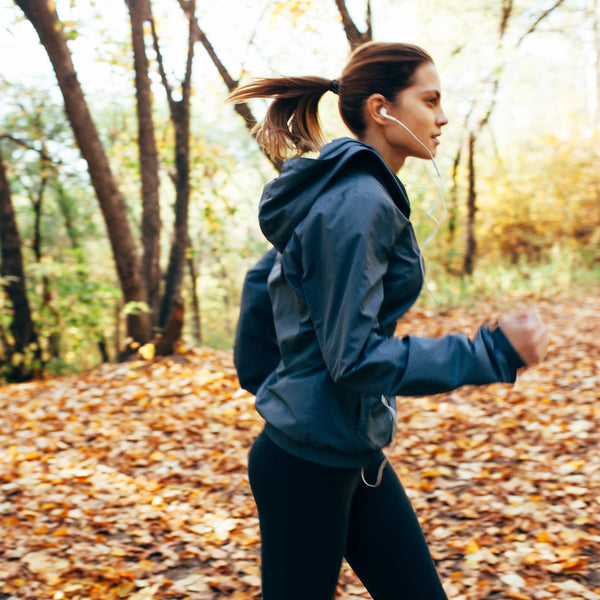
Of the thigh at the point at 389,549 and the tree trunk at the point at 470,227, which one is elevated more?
the tree trunk at the point at 470,227

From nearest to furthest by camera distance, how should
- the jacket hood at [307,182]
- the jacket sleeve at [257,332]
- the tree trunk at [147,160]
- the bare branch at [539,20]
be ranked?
1. the jacket hood at [307,182]
2. the jacket sleeve at [257,332]
3. the tree trunk at [147,160]
4. the bare branch at [539,20]

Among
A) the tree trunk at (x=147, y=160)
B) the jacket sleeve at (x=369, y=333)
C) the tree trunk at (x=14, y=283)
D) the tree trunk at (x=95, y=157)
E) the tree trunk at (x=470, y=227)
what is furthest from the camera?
the tree trunk at (x=470, y=227)

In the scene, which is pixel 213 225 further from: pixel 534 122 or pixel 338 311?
pixel 534 122

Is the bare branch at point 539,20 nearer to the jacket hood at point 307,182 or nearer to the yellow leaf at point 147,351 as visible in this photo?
the yellow leaf at point 147,351

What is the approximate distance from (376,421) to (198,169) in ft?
30.7

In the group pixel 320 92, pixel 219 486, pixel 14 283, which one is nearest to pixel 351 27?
pixel 219 486

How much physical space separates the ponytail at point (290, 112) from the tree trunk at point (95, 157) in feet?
16.9

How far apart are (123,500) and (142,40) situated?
5.75 metres

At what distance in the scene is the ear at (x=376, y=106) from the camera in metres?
1.66

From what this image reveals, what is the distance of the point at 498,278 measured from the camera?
495 inches

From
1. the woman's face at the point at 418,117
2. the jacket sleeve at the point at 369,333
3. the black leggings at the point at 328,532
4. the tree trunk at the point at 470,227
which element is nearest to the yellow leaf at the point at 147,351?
the black leggings at the point at 328,532

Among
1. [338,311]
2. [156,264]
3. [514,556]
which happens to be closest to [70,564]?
[514,556]

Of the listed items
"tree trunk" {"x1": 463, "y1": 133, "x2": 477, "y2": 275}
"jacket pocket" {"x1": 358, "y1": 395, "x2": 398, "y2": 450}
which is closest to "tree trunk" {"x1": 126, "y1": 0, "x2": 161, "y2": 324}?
"jacket pocket" {"x1": 358, "y1": 395, "x2": 398, "y2": 450}

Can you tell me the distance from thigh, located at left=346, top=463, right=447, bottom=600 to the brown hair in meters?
1.10
